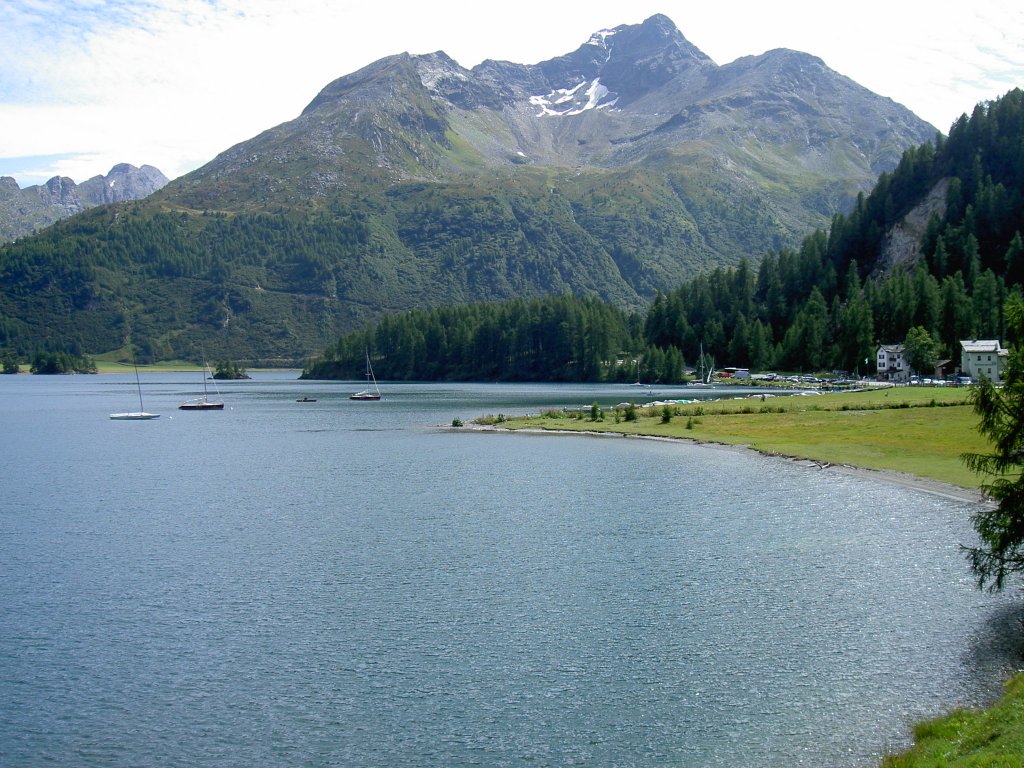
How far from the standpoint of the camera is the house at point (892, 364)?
547ft

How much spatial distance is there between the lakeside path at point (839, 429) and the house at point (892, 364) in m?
37.9

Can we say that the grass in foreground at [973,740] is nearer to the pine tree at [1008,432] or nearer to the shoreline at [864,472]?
the pine tree at [1008,432]

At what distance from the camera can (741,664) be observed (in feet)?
96.9

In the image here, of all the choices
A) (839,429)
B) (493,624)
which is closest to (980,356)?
(839,429)

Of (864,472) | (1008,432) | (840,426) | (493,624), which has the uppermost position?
(1008,432)

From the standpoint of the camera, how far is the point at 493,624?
3444 cm

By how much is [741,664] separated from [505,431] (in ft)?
269

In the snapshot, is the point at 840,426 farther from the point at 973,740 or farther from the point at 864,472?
the point at 973,740

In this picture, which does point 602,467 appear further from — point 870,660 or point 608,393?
point 608,393

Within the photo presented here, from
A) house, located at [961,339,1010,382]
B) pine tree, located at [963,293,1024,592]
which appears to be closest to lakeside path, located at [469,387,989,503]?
pine tree, located at [963,293,1024,592]

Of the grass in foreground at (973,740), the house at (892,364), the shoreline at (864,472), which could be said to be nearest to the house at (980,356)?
the house at (892,364)

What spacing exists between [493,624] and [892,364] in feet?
511

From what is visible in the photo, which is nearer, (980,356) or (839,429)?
(839,429)

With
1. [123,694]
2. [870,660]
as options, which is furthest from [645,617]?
[123,694]
